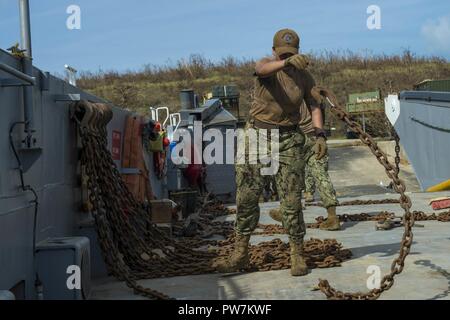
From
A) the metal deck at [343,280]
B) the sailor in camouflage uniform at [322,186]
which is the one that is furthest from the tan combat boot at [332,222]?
the metal deck at [343,280]

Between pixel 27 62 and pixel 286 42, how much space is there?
74.8 inches

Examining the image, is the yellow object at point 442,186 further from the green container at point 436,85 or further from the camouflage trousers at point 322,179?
the camouflage trousers at point 322,179

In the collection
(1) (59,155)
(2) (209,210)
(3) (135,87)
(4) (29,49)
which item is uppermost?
(3) (135,87)

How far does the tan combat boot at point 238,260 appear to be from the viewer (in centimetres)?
479

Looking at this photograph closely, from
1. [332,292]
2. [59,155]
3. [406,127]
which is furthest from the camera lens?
[406,127]

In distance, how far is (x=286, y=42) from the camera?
462 cm

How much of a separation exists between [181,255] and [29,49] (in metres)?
2.38

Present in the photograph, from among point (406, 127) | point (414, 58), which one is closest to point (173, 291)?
point (406, 127)

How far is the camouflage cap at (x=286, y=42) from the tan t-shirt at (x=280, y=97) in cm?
17

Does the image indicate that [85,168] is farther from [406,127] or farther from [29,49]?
[406,127]

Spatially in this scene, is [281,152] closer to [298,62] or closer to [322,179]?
[298,62]

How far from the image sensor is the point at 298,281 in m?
4.32

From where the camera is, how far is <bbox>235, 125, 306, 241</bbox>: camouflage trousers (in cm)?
472

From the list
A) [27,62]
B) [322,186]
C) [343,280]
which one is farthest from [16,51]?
[322,186]
